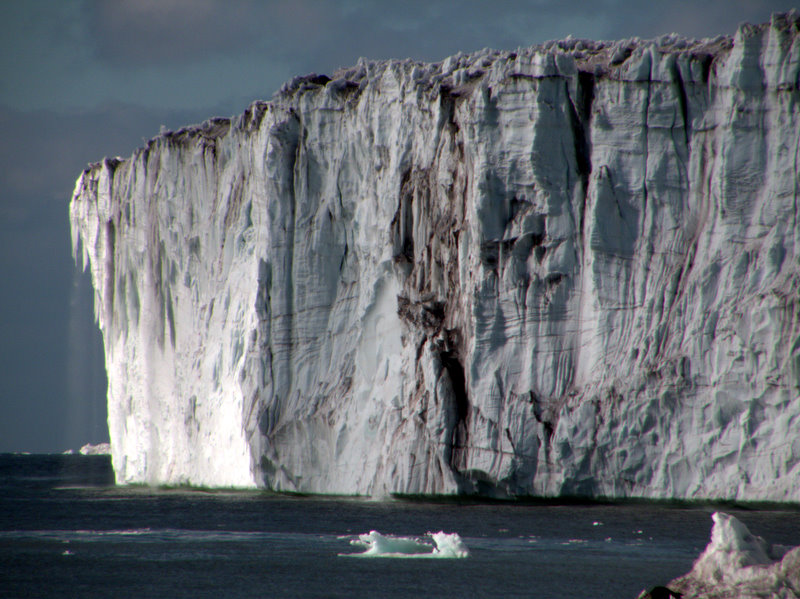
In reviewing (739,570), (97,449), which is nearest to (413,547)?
(739,570)

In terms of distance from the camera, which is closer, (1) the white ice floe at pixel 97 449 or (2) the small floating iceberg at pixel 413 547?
(2) the small floating iceberg at pixel 413 547

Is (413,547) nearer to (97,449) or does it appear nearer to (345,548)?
(345,548)

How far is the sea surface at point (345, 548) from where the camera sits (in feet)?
47.2

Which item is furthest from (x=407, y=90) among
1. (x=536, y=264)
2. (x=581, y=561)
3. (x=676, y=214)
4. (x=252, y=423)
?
(x=581, y=561)

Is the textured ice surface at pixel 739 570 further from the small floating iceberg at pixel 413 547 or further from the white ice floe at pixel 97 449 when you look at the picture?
the white ice floe at pixel 97 449

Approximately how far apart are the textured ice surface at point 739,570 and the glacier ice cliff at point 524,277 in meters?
11.8

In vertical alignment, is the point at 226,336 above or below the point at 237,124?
below

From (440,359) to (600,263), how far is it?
4.22 metres

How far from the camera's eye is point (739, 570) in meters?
9.64

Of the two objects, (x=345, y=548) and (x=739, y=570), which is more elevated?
(x=739, y=570)

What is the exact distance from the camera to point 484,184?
24.4 m

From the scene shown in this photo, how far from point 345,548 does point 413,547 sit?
1618mm

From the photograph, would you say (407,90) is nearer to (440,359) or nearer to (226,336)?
(440,359)

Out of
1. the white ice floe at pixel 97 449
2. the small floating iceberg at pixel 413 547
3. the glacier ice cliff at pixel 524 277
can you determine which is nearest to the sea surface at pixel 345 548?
the small floating iceberg at pixel 413 547
